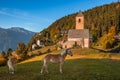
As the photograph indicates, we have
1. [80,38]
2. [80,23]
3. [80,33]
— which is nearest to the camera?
[80,38]

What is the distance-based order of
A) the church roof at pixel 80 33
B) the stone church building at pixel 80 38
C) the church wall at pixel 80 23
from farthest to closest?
the church wall at pixel 80 23
the church roof at pixel 80 33
the stone church building at pixel 80 38

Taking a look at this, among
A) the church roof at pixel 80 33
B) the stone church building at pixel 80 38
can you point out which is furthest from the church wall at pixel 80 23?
the church roof at pixel 80 33

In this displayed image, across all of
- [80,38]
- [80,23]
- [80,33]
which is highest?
[80,23]


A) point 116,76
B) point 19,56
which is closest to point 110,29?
point 19,56

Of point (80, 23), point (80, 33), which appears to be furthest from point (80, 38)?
point (80, 23)

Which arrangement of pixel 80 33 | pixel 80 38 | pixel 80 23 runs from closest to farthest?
pixel 80 38 < pixel 80 33 < pixel 80 23

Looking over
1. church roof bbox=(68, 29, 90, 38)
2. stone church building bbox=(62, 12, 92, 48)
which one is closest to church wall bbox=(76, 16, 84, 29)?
stone church building bbox=(62, 12, 92, 48)

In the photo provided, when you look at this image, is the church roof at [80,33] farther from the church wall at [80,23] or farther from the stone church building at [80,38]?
the church wall at [80,23]

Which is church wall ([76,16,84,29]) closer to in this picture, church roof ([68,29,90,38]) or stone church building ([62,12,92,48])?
stone church building ([62,12,92,48])

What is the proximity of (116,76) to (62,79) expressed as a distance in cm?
736

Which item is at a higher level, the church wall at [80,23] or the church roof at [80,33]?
the church wall at [80,23]

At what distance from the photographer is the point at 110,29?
16712 centimetres

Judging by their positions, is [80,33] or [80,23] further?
[80,23]

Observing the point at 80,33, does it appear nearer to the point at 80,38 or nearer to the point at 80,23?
the point at 80,38
